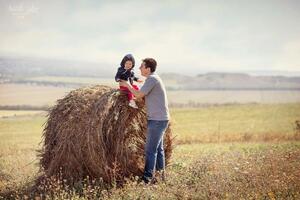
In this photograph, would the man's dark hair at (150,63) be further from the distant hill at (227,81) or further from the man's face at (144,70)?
the distant hill at (227,81)

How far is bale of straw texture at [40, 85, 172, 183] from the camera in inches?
315

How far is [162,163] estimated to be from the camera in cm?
838

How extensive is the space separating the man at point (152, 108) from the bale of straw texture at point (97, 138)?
38 cm

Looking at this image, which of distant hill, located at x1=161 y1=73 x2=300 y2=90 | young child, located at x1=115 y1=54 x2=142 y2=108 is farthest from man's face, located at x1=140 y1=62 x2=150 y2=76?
distant hill, located at x1=161 y1=73 x2=300 y2=90

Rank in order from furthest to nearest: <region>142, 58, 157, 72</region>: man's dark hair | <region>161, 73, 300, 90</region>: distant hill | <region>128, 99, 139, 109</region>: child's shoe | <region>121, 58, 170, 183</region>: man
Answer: <region>161, 73, 300, 90</region>: distant hill
<region>128, 99, 139, 109</region>: child's shoe
<region>142, 58, 157, 72</region>: man's dark hair
<region>121, 58, 170, 183</region>: man

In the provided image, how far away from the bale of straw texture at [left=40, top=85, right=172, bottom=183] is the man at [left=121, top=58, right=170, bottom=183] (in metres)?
0.38

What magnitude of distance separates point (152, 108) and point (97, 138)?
40.5 inches

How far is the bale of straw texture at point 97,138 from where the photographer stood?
7996mm

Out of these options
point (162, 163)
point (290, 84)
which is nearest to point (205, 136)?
point (162, 163)

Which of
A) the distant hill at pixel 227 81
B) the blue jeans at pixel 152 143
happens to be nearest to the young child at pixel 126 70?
the blue jeans at pixel 152 143

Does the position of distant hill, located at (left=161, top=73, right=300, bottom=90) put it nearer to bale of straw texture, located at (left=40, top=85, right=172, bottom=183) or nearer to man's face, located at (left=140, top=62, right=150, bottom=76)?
bale of straw texture, located at (left=40, top=85, right=172, bottom=183)

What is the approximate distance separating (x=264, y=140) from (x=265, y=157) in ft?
29.0

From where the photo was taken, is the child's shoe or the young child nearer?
the young child

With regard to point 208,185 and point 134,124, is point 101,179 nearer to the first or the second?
point 134,124
